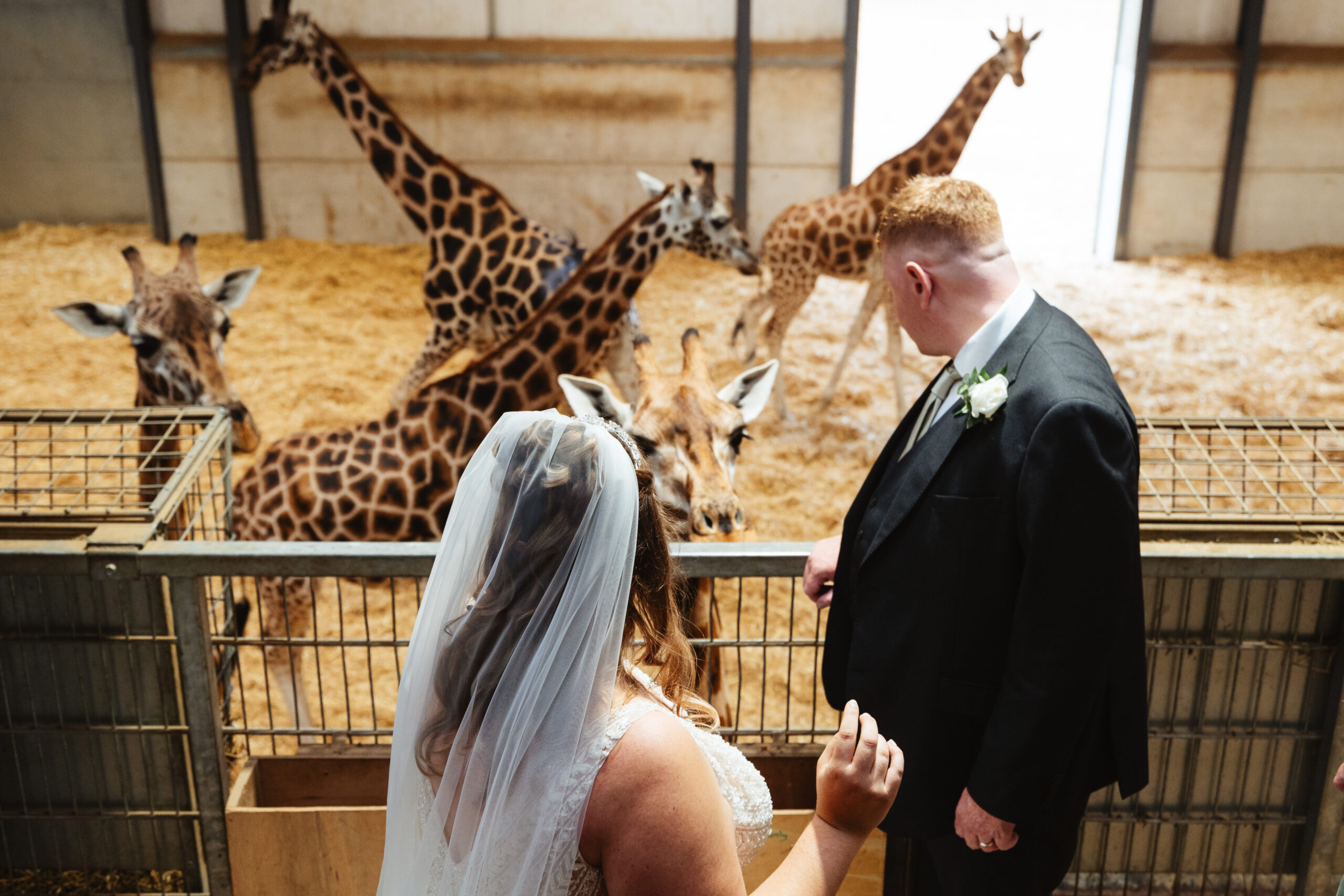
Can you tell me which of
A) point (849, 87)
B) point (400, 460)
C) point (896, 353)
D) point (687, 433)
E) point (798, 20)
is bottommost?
point (896, 353)

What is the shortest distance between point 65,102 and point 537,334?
26.1 ft

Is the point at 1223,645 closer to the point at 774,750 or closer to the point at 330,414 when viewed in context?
the point at 774,750

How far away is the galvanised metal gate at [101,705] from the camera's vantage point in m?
2.22

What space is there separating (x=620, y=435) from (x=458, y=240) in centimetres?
493

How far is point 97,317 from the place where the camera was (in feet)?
14.9

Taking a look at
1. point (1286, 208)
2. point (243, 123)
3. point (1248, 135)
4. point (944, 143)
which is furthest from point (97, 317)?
point (1286, 208)

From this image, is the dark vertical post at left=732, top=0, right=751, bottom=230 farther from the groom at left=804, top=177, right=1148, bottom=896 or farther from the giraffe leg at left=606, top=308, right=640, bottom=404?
the groom at left=804, top=177, right=1148, bottom=896

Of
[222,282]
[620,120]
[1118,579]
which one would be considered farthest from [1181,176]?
[1118,579]

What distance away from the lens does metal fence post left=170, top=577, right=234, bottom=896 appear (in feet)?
7.21

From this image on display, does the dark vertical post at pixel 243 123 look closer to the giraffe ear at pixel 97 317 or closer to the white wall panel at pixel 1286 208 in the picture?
the giraffe ear at pixel 97 317

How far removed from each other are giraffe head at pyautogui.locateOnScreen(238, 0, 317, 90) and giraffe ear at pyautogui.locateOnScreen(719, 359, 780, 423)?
444cm

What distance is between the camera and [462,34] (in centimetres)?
937

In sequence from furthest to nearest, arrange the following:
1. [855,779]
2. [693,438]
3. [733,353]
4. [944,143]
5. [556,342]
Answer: [733,353] < [944,143] < [556,342] < [693,438] < [855,779]

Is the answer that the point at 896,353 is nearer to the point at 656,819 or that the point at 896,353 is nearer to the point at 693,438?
the point at 693,438
